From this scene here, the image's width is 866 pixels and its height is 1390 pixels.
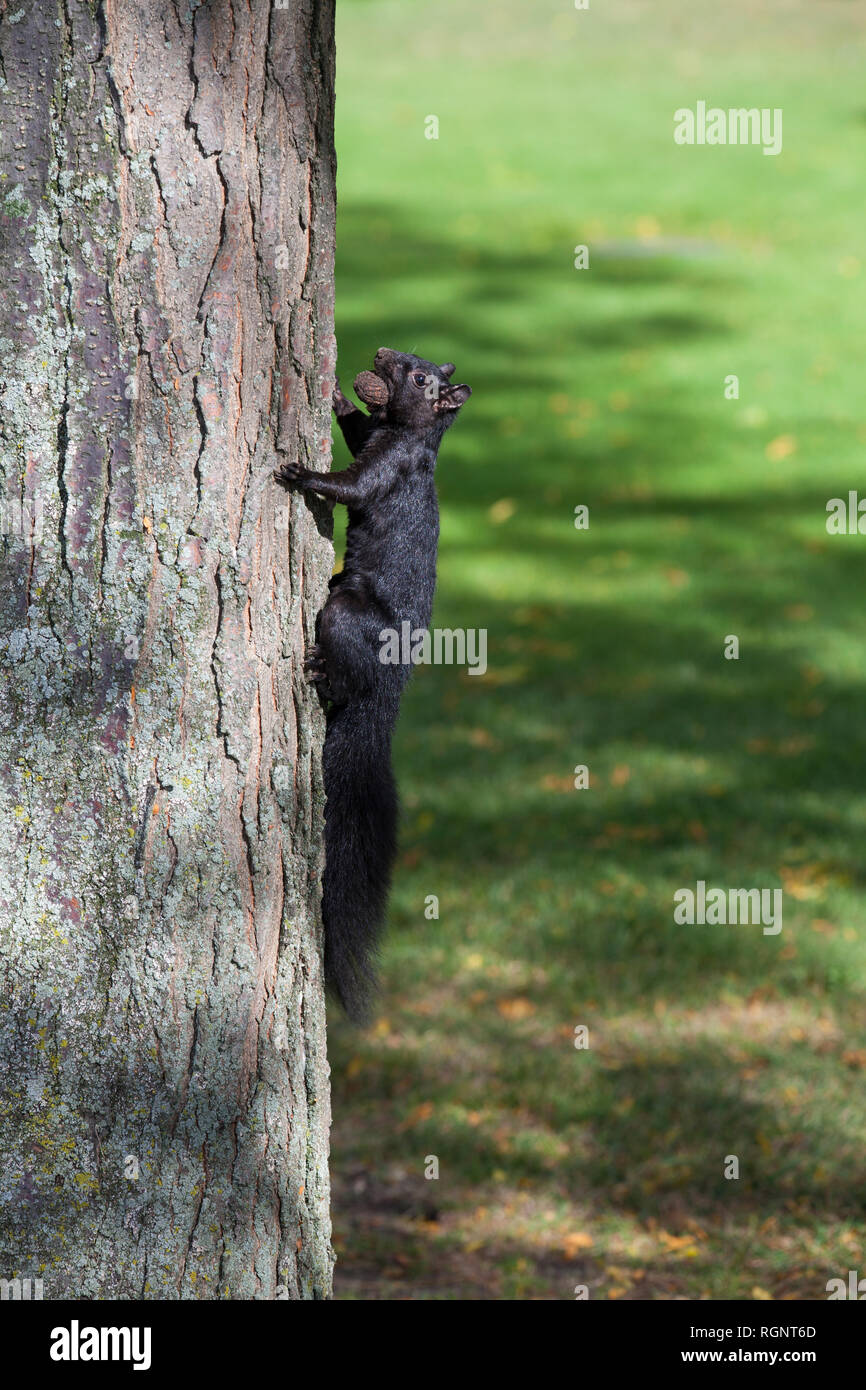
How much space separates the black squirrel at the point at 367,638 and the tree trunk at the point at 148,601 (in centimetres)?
22

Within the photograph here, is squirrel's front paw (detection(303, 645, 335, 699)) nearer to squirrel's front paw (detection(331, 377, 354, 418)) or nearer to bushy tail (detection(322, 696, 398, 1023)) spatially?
bushy tail (detection(322, 696, 398, 1023))

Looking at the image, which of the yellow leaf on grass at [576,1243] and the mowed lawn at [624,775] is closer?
the yellow leaf on grass at [576,1243]

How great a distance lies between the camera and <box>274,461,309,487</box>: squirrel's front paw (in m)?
2.56

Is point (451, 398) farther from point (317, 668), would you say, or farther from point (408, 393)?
point (317, 668)

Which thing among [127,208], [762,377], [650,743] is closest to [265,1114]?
[127,208]

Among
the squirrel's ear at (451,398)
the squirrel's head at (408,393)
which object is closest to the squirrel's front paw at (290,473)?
the squirrel's head at (408,393)

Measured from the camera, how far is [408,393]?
3.37 metres

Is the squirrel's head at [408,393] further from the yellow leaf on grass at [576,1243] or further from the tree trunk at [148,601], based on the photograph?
the yellow leaf on grass at [576,1243]

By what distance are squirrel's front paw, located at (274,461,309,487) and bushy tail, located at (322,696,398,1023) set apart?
0.51 m

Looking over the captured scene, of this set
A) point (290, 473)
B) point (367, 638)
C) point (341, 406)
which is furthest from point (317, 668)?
point (341, 406)

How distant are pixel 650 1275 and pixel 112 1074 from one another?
195cm

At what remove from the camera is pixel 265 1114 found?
2629mm

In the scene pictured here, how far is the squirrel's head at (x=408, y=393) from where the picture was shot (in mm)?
3314
